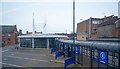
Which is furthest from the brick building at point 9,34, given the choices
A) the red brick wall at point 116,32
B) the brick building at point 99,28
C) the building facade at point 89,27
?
the red brick wall at point 116,32

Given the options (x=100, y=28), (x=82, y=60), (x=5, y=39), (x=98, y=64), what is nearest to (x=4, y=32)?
(x=5, y=39)

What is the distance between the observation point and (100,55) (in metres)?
13.9

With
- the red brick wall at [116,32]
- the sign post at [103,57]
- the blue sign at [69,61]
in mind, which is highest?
→ the red brick wall at [116,32]

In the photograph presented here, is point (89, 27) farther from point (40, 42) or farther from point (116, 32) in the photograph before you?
point (116, 32)

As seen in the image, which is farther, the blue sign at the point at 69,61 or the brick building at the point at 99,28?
the brick building at the point at 99,28

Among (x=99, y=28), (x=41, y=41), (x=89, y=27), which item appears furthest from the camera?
(x=89, y=27)

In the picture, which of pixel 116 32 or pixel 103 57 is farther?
pixel 116 32

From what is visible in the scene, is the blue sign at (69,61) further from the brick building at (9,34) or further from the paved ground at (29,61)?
the brick building at (9,34)

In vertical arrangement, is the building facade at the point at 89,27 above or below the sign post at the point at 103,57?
above

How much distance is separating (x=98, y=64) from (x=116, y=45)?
401 cm

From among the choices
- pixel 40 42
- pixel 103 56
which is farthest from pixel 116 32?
pixel 103 56

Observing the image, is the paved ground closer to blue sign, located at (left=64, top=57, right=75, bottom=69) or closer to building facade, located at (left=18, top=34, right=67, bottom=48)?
blue sign, located at (left=64, top=57, right=75, bottom=69)

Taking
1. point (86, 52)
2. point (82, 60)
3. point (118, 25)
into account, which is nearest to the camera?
point (86, 52)

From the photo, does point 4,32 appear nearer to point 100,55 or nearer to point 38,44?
point 38,44
